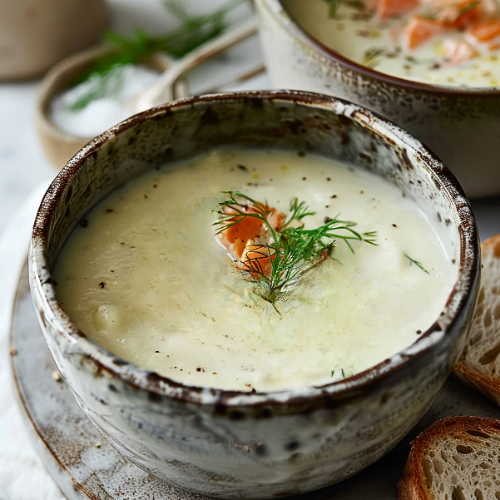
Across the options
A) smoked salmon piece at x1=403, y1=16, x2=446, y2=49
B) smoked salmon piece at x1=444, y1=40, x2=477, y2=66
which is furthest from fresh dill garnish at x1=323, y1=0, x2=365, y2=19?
smoked salmon piece at x1=444, y1=40, x2=477, y2=66

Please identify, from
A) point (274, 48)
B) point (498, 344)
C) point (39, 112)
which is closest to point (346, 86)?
point (274, 48)

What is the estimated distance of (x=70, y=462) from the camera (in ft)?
4.48

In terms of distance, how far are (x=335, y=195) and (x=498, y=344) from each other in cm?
44

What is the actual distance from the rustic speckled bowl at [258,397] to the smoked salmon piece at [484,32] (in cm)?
83

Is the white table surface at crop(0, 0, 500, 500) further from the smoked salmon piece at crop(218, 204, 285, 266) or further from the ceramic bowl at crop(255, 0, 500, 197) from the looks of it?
the smoked salmon piece at crop(218, 204, 285, 266)

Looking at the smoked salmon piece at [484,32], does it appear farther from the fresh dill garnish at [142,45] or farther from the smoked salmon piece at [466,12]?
the fresh dill garnish at [142,45]

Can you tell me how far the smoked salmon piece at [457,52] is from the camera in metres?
2.01

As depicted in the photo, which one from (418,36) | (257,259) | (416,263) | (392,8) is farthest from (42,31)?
(416,263)

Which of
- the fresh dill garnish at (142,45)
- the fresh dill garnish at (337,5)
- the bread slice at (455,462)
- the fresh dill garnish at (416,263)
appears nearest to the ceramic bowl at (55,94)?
the fresh dill garnish at (142,45)

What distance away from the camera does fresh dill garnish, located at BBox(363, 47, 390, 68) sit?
6.61 ft

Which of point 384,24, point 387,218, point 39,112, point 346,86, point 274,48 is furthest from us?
point 39,112

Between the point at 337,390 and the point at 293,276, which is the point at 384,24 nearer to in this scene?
the point at 293,276

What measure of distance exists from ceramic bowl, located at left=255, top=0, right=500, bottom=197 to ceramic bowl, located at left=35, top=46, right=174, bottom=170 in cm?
78

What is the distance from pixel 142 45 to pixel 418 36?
40.4 inches
